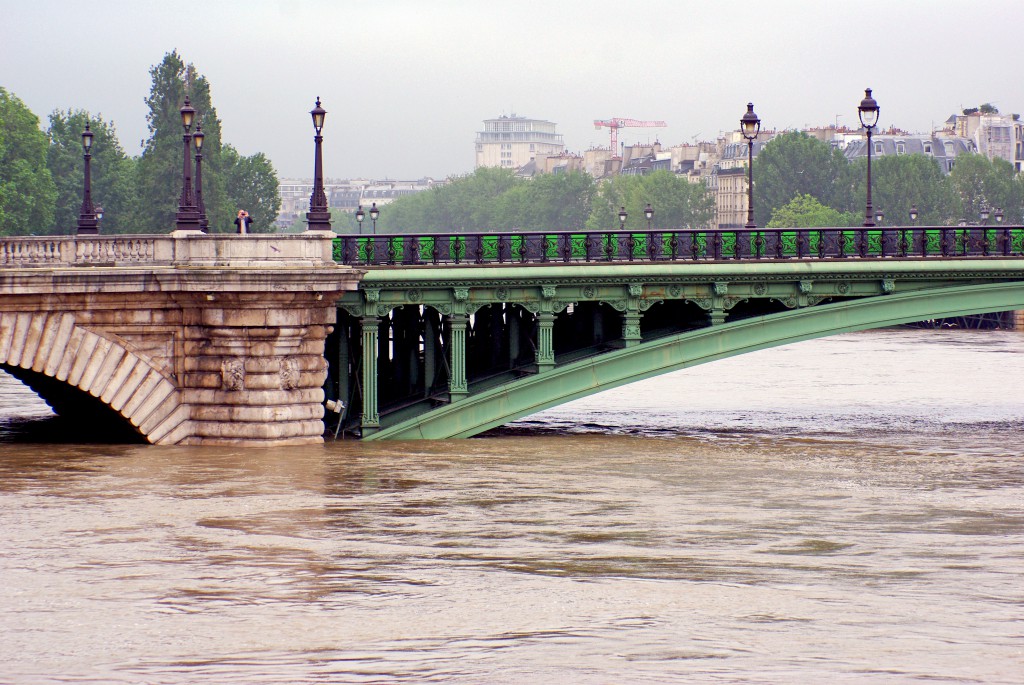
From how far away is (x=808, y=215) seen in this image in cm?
12975

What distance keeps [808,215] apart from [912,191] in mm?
8794

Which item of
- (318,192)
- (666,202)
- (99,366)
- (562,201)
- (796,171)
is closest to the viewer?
(99,366)

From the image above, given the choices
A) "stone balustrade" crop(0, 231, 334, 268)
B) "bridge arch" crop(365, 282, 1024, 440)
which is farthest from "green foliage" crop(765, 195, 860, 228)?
"stone balustrade" crop(0, 231, 334, 268)

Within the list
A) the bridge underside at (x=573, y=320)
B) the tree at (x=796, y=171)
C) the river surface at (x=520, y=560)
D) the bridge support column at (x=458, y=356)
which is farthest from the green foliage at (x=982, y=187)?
the bridge support column at (x=458, y=356)

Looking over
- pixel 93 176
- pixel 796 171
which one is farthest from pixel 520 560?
pixel 796 171

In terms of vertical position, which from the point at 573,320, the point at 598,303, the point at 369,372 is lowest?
the point at 369,372

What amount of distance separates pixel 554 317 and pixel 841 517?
10.8 m

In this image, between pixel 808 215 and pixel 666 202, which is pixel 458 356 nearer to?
pixel 808 215

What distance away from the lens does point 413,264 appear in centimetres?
3444

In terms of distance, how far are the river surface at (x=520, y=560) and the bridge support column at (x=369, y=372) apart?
986 mm

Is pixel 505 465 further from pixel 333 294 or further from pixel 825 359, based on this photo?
pixel 825 359

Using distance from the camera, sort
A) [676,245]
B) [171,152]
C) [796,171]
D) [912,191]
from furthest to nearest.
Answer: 1. [796,171]
2. [912,191]
3. [171,152]
4. [676,245]

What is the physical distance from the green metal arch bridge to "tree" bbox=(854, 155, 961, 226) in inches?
3764

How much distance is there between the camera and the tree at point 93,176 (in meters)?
112
